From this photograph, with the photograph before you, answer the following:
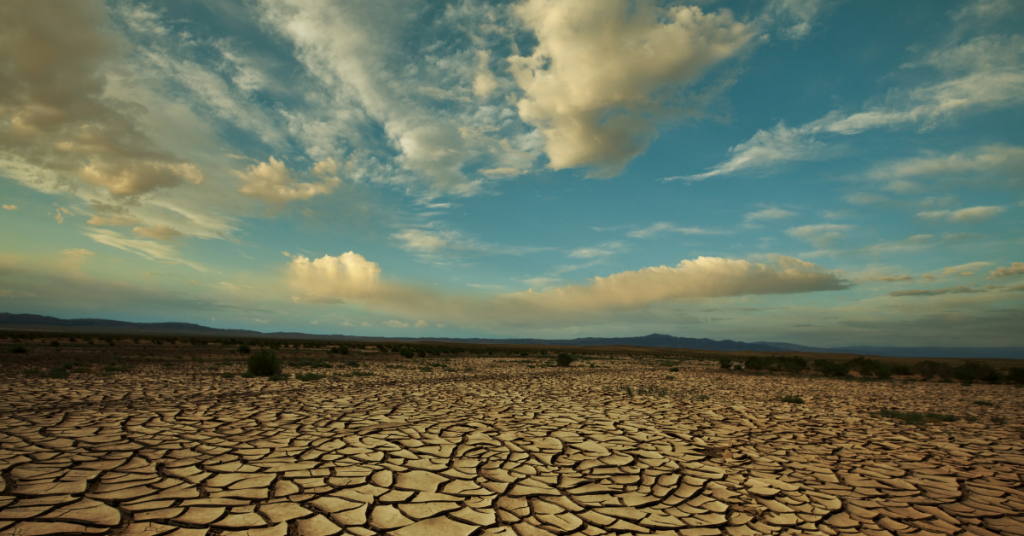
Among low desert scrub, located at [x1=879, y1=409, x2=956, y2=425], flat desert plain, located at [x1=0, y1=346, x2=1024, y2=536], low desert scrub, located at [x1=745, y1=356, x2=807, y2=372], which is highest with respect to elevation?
flat desert plain, located at [x1=0, y1=346, x2=1024, y2=536]

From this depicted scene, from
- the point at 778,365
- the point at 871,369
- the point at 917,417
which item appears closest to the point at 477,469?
the point at 917,417

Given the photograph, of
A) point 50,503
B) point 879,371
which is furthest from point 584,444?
point 879,371

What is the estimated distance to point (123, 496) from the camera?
10.00 ft

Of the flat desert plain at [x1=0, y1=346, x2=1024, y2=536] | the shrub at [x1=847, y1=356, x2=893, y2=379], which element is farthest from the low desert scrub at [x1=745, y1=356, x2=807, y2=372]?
the flat desert plain at [x1=0, y1=346, x2=1024, y2=536]

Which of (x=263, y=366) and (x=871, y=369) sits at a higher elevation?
(x=263, y=366)

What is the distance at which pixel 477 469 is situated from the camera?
4043 millimetres

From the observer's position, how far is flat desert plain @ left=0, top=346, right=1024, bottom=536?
9.55 ft

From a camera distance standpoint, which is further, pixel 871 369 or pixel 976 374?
pixel 871 369

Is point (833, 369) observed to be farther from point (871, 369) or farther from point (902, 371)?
point (902, 371)

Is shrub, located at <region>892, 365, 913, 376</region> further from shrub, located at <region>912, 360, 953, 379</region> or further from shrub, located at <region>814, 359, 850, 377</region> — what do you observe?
Result: shrub, located at <region>814, 359, 850, 377</region>

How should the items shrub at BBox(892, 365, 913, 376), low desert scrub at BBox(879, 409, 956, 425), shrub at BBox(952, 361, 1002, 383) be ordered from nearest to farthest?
low desert scrub at BBox(879, 409, 956, 425), shrub at BBox(952, 361, 1002, 383), shrub at BBox(892, 365, 913, 376)

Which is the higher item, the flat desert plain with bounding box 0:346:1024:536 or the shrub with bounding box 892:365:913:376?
the flat desert plain with bounding box 0:346:1024:536

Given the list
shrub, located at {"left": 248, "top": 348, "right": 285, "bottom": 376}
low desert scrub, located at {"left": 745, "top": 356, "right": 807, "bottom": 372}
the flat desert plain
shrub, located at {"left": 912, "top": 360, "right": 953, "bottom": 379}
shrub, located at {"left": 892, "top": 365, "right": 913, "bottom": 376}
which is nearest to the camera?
the flat desert plain

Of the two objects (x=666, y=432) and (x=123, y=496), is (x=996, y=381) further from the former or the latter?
(x=123, y=496)
